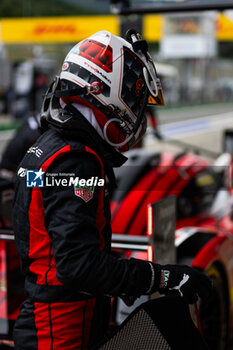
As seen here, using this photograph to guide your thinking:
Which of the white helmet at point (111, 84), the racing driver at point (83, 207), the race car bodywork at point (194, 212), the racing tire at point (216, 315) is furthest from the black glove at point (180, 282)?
the racing tire at point (216, 315)

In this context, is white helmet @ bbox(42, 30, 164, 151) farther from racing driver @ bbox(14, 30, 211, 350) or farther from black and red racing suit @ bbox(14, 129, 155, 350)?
black and red racing suit @ bbox(14, 129, 155, 350)

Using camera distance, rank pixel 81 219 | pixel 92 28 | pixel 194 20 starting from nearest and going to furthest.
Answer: pixel 81 219, pixel 194 20, pixel 92 28

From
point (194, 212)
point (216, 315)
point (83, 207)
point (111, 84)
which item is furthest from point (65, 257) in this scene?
point (194, 212)

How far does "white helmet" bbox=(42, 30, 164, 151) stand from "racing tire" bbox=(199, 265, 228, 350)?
1.42 m

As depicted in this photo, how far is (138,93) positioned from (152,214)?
589mm

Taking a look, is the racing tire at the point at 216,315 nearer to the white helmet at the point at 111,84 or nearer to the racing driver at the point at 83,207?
the racing driver at the point at 83,207

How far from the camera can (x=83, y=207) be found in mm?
1420

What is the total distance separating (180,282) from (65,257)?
40cm

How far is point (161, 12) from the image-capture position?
4.04 meters

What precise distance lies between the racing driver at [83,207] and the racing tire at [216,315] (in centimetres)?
120

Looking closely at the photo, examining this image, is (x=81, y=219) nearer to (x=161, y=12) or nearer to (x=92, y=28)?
(x=161, y=12)

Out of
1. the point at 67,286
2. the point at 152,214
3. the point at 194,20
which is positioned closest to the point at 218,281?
the point at 152,214

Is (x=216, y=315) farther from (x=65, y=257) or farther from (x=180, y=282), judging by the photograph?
(x=65, y=257)

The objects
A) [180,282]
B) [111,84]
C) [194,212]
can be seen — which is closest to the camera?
[180,282]
